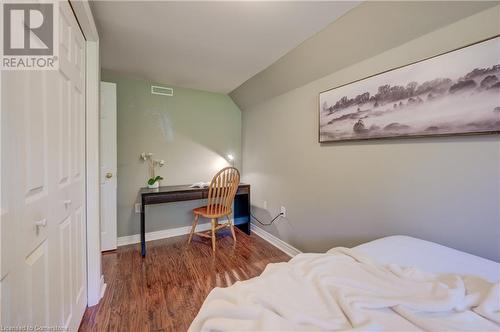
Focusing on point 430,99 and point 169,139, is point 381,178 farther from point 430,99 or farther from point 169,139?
point 169,139

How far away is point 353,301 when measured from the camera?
2.15 ft

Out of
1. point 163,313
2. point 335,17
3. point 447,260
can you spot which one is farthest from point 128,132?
point 447,260

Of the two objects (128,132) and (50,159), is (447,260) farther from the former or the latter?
(128,132)

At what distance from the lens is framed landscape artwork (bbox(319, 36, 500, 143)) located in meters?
1.05

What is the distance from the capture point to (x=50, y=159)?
2.93 feet

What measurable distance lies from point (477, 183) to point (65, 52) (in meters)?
2.27

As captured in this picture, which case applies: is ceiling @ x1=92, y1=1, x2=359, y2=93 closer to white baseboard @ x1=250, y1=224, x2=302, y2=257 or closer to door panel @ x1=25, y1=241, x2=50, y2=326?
door panel @ x1=25, y1=241, x2=50, y2=326

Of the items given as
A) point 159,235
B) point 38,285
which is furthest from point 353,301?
point 159,235

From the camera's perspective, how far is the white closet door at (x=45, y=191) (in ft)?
2.05

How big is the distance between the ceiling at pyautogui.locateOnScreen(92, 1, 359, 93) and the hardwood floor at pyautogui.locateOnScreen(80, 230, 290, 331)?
211 centimetres

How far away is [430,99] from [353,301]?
1285 mm

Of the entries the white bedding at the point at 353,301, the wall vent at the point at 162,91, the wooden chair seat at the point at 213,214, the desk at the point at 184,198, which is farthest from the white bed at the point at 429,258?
the wall vent at the point at 162,91

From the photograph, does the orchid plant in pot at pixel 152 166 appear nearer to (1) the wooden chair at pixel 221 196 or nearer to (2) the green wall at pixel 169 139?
(2) the green wall at pixel 169 139

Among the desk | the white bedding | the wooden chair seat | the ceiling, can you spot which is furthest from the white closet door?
the wooden chair seat
